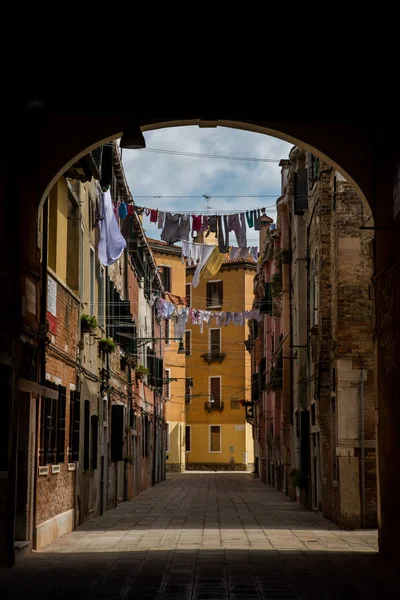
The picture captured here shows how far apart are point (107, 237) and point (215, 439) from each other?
45551 millimetres

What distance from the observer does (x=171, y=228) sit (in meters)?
24.8

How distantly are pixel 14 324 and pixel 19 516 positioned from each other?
8.53 feet

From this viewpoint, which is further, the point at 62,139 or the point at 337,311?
the point at 337,311

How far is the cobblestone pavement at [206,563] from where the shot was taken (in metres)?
10.0

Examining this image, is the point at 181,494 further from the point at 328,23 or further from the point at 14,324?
the point at 328,23

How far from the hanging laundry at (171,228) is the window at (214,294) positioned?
42.8 metres

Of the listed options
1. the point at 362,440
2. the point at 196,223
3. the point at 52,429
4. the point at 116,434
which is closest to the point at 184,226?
the point at 196,223

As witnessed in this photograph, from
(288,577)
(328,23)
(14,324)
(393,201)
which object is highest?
(328,23)

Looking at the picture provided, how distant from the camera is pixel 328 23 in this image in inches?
398

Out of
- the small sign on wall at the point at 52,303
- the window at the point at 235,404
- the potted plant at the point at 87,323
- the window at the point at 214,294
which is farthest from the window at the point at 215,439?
the small sign on wall at the point at 52,303

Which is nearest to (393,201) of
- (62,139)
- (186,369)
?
(62,139)

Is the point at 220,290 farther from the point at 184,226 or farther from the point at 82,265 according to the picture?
the point at 82,265

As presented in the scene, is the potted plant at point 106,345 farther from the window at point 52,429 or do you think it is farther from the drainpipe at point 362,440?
the drainpipe at point 362,440

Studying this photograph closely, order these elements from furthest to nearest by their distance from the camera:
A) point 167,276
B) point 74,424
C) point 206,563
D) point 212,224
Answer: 1. point 167,276
2. point 212,224
3. point 74,424
4. point 206,563
